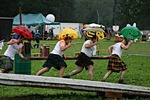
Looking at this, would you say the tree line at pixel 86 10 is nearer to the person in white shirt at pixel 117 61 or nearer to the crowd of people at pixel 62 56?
the crowd of people at pixel 62 56

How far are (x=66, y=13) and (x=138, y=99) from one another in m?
83.4

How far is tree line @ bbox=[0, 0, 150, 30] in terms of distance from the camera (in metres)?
70.3

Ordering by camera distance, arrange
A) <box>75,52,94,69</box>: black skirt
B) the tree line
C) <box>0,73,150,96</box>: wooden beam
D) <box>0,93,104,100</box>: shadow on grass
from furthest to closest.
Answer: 1. the tree line
2. <box>75,52,94,69</box>: black skirt
3. <box>0,93,104,100</box>: shadow on grass
4. <box>0,73,150,96</box>: wooden beam

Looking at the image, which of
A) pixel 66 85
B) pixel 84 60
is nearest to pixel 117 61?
pixel 84 60

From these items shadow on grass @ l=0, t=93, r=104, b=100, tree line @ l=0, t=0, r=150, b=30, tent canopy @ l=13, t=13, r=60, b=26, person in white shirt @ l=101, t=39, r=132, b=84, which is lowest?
shadow on grass @ l=0, t=93, r=104, b=100

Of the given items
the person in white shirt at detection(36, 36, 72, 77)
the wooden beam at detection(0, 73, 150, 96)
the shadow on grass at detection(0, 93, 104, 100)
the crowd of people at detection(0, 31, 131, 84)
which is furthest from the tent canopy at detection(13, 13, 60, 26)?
the wooden beam at detection(0, 73, 150, 96)

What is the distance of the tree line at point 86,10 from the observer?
70312 mm

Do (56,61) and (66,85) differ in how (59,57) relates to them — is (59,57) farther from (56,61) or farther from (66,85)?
(66,85)

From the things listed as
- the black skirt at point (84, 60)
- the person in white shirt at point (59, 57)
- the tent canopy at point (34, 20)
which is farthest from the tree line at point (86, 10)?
the person in white shirt at point (59, 57)

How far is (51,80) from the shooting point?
793 cm

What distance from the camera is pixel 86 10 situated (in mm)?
105938

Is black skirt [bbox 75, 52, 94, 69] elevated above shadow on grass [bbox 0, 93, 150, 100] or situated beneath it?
elevated above

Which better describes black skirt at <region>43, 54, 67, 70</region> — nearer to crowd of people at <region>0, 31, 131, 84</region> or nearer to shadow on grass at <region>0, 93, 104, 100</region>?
crowd of people at <region>0, 31, 131, 84</region>

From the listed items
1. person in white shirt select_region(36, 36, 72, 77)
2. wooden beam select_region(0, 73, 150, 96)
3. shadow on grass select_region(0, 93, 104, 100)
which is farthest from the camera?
person in white shirt select_region(36, 36, 72, 77)
